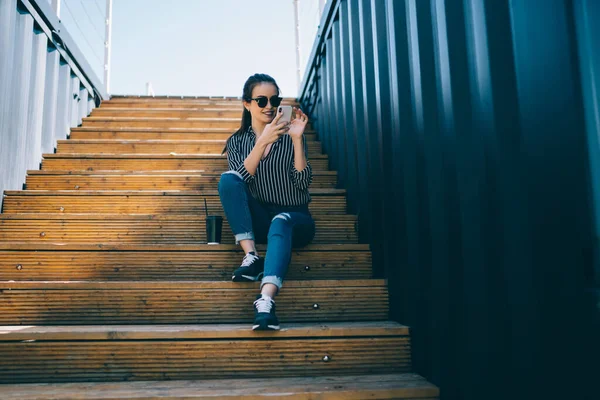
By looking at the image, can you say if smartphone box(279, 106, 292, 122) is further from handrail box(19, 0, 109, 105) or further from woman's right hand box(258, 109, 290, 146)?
handrail box(19, 0, 109, 105)

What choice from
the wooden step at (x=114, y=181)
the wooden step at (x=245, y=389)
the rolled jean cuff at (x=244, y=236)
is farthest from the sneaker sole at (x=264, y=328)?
the wooden step at (x=114, y=181)

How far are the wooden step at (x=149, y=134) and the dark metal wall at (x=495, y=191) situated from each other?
171 centimetres

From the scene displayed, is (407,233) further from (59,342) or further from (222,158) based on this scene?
(222,158)

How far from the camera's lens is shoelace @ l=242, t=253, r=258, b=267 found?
1.51 m

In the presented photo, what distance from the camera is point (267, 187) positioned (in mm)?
1772

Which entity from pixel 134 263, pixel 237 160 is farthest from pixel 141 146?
pixel 134 263

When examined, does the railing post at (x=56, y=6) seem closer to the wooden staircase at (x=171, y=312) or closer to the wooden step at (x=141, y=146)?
the wooden step at (x=141, y=146)

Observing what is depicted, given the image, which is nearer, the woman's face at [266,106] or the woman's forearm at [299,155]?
the woman's forearm at [299,155]

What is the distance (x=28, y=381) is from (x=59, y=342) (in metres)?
0.12

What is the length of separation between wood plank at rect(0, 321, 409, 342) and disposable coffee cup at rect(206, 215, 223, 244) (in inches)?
17.2

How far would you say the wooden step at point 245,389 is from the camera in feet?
3.58

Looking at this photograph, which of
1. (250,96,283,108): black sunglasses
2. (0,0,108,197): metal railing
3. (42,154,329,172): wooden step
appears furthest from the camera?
(42,154,329,172): wooden step

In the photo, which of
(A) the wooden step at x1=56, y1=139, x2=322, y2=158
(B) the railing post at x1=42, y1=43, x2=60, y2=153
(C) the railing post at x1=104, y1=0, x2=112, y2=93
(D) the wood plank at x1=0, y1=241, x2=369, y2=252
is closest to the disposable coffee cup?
(D) the wood plank at x1=0, y1=241, x2=369, y2=252

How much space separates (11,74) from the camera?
208cm
